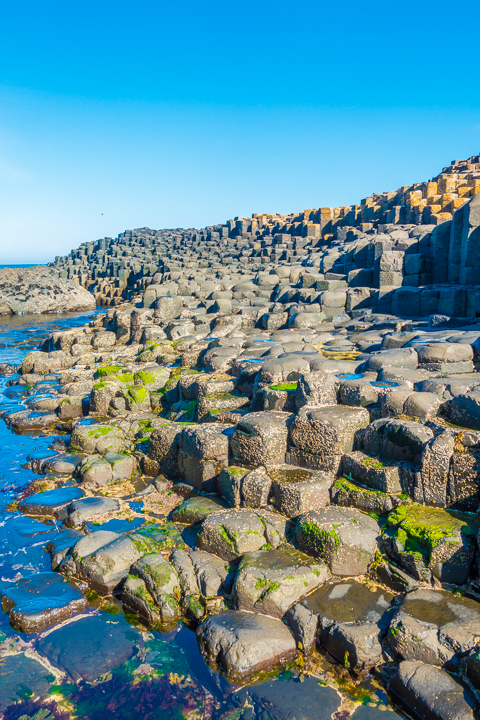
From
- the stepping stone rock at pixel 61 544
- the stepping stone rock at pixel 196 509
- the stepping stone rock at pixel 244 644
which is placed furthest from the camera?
the stepping stone rock at pixel 196 509

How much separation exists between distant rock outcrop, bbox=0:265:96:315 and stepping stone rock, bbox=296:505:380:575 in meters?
32.5

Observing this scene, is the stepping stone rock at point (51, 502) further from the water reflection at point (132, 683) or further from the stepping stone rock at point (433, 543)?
the stepping stone rock at point (433, 543)

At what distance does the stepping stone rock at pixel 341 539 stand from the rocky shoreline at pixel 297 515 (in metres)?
0.02

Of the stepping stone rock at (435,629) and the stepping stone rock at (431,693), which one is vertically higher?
the stepping stone rock at (435,629)

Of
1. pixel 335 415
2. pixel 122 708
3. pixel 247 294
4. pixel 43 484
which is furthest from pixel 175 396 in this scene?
pixel 247 294

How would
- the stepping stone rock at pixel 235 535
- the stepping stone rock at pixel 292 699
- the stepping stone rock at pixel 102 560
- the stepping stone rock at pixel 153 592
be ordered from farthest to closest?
the stepping stone rock at pixel 235 535, the stepping stone rock at pixel 102 560, the stepping stone rock at pixel 153 592, the stepping stone rock at pixel 292 699

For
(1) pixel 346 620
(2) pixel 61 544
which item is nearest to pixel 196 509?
Answer: (2) pixel 61 544

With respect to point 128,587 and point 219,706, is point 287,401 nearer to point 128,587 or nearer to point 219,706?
point 128,587

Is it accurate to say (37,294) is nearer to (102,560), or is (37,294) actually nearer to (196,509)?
(196,509)

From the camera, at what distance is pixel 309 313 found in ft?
52.3

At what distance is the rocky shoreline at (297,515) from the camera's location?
16.4ft

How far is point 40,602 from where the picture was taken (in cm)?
582

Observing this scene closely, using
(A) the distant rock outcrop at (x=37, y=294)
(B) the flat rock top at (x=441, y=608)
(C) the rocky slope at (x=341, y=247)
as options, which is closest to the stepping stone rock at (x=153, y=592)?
(B) the flat rock top at (x=441, y=608)

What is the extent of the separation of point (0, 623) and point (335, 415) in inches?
197
